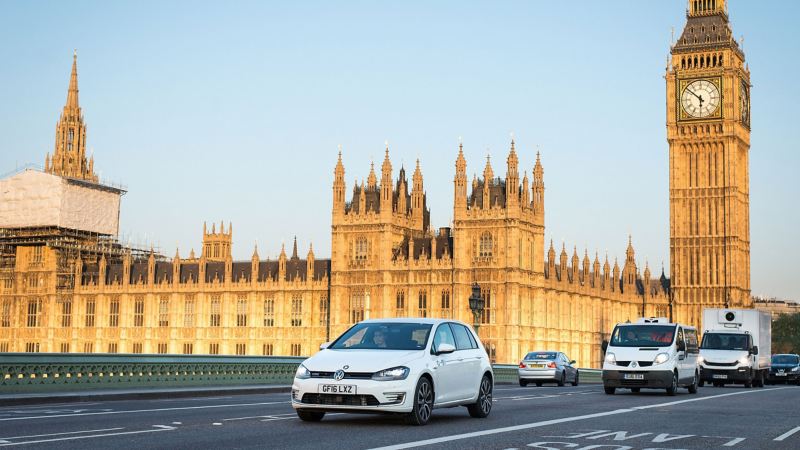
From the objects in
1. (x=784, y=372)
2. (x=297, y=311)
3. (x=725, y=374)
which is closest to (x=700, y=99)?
(x=297, y=311)

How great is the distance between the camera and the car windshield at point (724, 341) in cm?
3881

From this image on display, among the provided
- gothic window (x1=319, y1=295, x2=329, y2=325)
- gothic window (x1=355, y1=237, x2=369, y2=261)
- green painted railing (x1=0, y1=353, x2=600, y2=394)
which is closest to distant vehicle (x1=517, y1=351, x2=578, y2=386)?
green painted railing (x1=0, y1=353, x2=600, y2=394)

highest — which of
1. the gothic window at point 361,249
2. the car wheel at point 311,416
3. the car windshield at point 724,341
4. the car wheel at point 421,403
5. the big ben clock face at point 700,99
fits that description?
the big ben clock face at point 700,99

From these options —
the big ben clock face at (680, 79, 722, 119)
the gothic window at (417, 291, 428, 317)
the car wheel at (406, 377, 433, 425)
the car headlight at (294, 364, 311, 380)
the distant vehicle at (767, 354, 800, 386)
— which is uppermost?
the big ben clock face at (680, 79, 722, 119)

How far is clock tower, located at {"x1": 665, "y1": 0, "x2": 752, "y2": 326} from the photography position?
320 ft

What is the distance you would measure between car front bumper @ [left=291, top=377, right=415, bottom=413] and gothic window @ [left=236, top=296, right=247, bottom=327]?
77592 millimetres

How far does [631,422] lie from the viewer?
55.8 ft

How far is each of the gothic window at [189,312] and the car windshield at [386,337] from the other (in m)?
79.3

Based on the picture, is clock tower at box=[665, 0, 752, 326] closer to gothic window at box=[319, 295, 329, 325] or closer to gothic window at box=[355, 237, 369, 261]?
gothic window at box=[355, 237, 369, 261]

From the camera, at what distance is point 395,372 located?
14.8 metres

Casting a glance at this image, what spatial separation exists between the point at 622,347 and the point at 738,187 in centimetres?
7443

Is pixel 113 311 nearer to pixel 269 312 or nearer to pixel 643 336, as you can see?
pixel 269 312

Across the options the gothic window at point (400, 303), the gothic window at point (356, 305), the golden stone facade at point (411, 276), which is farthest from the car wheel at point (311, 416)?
the gothic window at point (356, 305)

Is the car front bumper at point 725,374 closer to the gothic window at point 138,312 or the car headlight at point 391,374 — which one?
the car headlight at point 391,374
